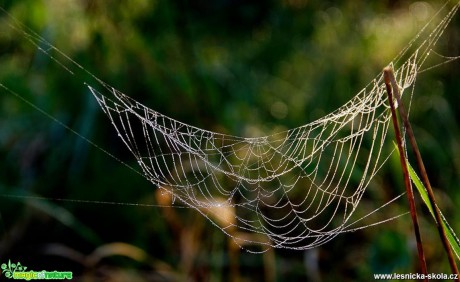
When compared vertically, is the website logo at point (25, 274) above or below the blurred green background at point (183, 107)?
below

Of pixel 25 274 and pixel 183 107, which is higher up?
pixel 183 107

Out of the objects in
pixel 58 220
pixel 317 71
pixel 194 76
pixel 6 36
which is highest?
Answer: pixel 6 36

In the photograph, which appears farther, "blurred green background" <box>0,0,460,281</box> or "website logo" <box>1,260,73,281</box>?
"blurred green background" <box>0,0,460,281</box>

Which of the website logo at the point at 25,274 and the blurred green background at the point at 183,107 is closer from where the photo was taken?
the website logo at the point at 25,274

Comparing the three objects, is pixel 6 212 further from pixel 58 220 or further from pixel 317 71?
pixel 317 71

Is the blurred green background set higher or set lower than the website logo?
higher

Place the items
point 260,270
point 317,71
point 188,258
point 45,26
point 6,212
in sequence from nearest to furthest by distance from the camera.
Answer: point 188,258, point 260,270, point 6,212, point 45,26, point 317,71

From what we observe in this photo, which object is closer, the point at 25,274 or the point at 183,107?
the point at 25,274

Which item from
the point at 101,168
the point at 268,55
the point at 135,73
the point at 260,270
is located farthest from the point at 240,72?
the point at 260,270
